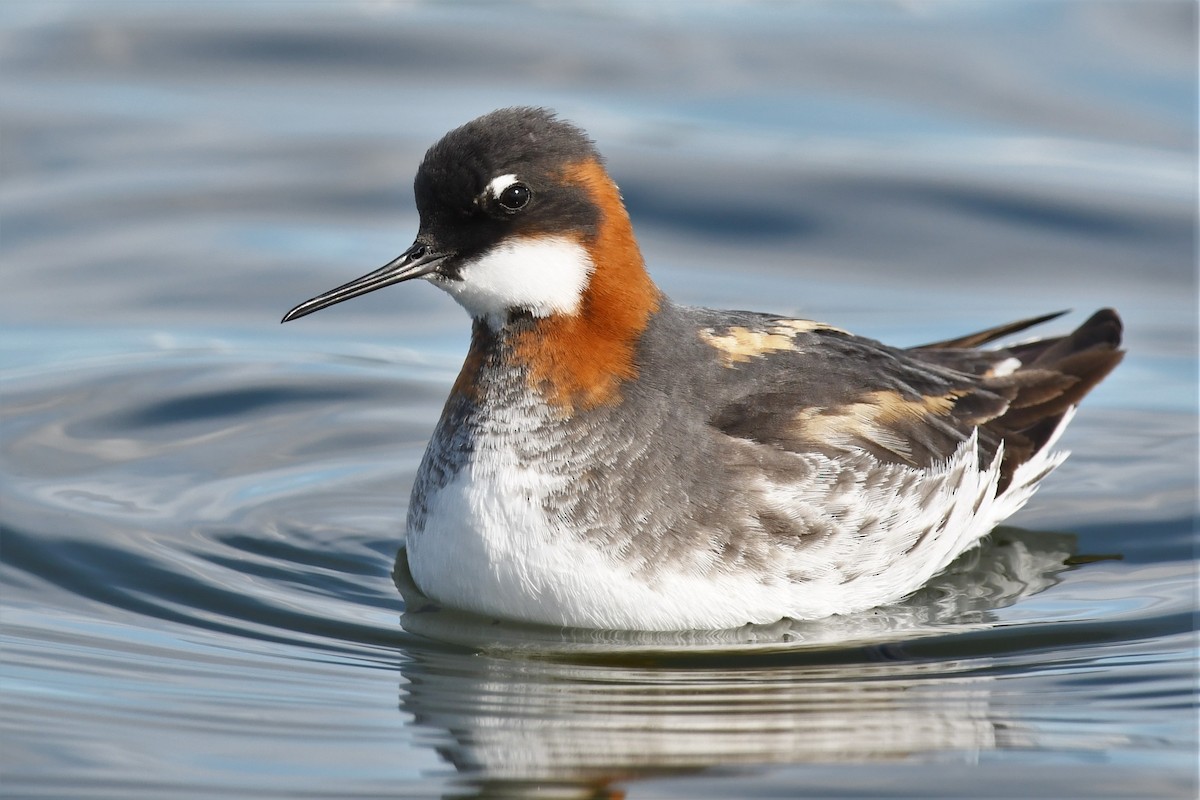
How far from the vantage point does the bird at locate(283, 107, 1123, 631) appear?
6648 millimetres

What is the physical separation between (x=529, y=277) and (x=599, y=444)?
0.67m

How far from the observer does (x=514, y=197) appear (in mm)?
6617

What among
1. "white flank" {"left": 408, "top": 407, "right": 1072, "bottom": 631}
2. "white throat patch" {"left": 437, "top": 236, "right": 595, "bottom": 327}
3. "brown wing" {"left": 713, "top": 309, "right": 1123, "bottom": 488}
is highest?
"white throat patch" {"left": 437, "top": 236, "right": 595, "bottom": 327}

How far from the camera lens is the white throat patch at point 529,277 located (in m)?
6.68

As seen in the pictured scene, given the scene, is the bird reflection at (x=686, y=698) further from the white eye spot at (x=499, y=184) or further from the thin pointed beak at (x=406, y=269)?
the white eye spot at (x=499, y=184)

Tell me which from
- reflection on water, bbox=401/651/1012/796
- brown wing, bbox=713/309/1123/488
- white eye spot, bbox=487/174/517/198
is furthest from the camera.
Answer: brown wing, bbox=713/309/1123/488

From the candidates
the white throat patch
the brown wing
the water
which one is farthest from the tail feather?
the white throat patch

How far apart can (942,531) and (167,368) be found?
4378 millimetres

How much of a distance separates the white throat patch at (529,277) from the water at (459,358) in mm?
1219

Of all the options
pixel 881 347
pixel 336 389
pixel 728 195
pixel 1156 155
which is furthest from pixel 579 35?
pixel 881 347

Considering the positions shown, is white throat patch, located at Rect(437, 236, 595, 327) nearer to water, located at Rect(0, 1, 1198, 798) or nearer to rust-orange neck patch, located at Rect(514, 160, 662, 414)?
rust-orange neck patch, located at Rect(514, 160, 662, 414)

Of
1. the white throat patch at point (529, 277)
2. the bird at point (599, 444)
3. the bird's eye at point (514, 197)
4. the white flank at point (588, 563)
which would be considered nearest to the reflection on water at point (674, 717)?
the white flank at point (588, 563)

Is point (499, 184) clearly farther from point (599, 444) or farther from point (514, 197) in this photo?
point (599, 444)

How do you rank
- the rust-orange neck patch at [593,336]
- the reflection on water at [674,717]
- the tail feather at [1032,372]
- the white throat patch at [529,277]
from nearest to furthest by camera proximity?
1. the reflection on water at [674,717]
2. the white throat patch at [529,277]
3. the rust-orange neck patch at [593,336]
4. the tail feather at [1032,372]
